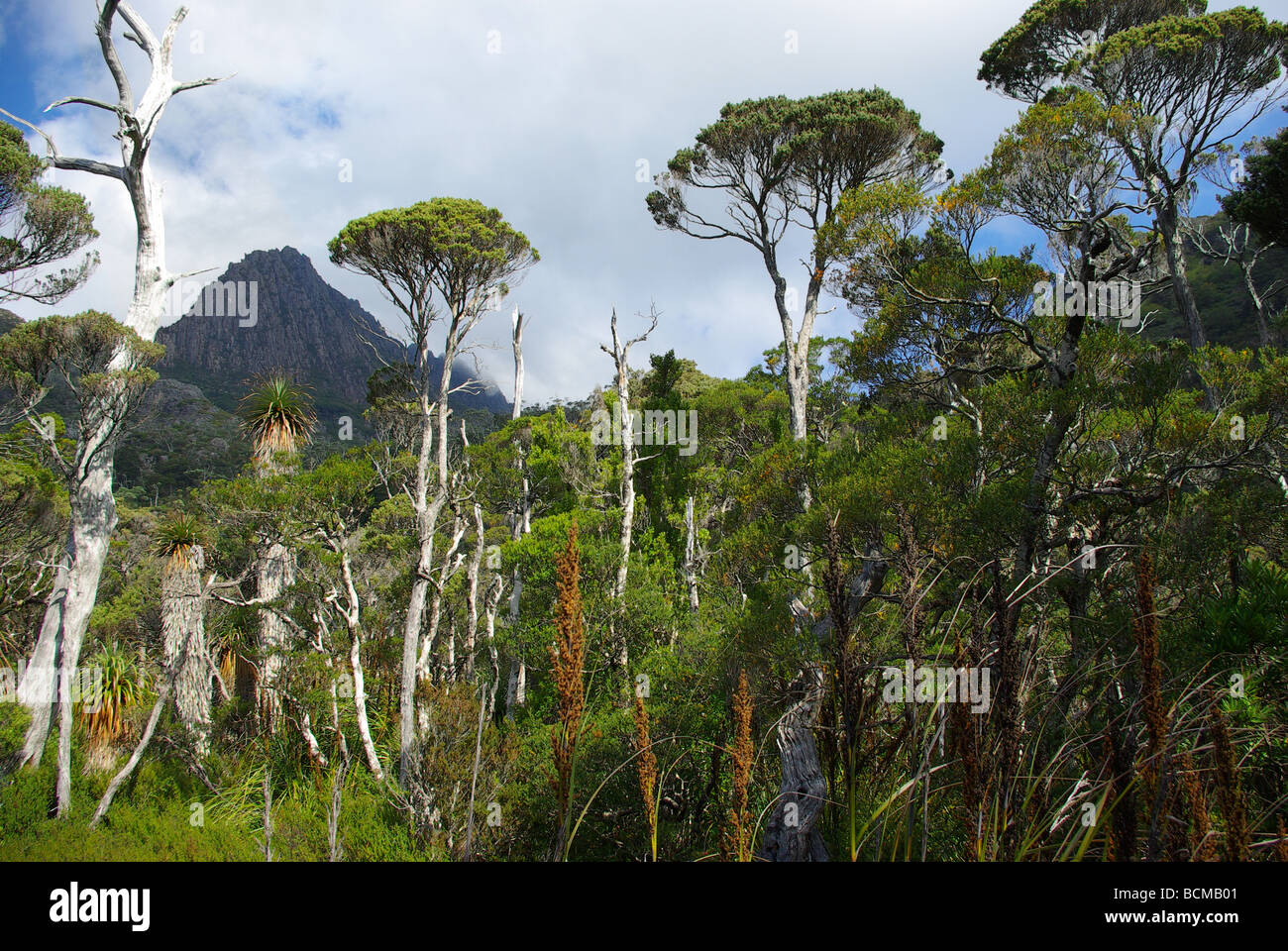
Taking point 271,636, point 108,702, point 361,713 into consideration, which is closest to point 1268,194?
point 361,713

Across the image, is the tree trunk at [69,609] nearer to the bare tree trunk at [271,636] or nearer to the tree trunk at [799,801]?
the bare tree trunk at [271,636]

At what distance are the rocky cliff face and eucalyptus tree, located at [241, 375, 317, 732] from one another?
73953 millimetres

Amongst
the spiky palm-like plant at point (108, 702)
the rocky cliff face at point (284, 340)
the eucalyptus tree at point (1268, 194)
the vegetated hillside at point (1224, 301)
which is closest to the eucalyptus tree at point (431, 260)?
the spiky palm-like plant at point (108, 702)

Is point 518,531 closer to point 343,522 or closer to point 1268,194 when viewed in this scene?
point 343,522

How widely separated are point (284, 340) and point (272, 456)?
125568mm

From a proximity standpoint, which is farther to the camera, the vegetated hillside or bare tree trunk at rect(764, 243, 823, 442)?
the vegetated hillside

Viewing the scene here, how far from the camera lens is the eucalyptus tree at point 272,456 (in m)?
12.9

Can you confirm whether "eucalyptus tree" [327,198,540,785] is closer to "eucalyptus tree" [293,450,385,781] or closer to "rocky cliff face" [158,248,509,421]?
"eucalyptus tree" [293,450,385,781]

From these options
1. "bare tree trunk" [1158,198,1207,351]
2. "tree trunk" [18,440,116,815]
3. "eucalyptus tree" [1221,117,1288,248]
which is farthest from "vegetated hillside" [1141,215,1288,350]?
"tree trunk" [18,440,116,815]

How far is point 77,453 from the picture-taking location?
849 cm

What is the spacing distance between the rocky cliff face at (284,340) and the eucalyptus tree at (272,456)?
73953mm

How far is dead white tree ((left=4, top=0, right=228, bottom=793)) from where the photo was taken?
8.46 metres

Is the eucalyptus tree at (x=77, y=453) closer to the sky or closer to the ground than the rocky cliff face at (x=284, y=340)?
closer to the ground

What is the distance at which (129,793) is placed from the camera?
34.7ft
